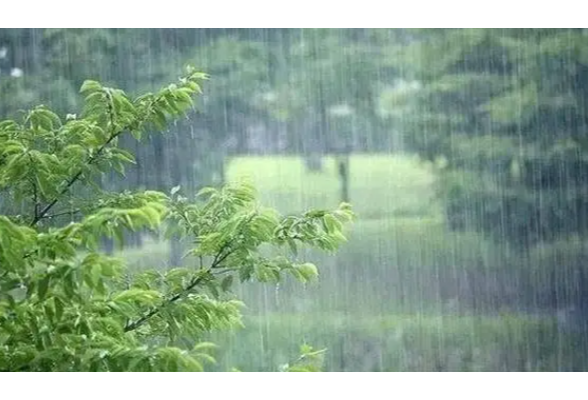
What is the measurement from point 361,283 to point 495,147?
62 cm

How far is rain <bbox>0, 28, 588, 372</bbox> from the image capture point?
2498mm

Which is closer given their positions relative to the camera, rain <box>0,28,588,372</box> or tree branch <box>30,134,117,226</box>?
tree branch <box>30,134,117,226</box>

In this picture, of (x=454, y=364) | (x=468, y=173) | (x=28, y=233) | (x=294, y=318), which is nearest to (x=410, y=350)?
(x=454, y=364)

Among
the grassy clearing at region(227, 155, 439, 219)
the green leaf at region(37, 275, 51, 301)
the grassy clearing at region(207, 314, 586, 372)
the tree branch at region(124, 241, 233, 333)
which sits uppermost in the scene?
the grassy clearing at region(227, 155, 439, 219)

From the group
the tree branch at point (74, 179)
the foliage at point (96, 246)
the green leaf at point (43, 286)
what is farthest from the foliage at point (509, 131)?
the green leaf at point (43, 286)

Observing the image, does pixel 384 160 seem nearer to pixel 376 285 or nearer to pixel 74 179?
pixel 376 285

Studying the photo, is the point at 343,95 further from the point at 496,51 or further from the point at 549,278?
the point at 549,278

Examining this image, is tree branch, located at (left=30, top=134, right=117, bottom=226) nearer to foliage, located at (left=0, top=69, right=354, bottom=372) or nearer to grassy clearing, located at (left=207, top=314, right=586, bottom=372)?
foliage, located at (left=0, top=69, right=354, bottom=372)

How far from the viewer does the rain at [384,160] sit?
8.20ft

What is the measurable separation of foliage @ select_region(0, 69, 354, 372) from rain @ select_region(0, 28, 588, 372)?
61 cm

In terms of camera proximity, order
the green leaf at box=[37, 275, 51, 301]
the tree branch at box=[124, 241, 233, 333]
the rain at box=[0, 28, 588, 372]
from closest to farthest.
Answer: the green leaf at box=[37, 275, 51, 301] → the tree branch at box=[124, 241, 233, 333] → the rain at box=[0, 28, 588, 372]

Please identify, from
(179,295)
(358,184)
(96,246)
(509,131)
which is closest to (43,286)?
(96,246)

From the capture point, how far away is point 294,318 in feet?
8.32

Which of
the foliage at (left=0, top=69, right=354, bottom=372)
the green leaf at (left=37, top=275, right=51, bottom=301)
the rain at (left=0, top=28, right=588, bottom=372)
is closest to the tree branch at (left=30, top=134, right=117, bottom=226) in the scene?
the foliage at (left=0, top=69, right=354, bottom=372)
